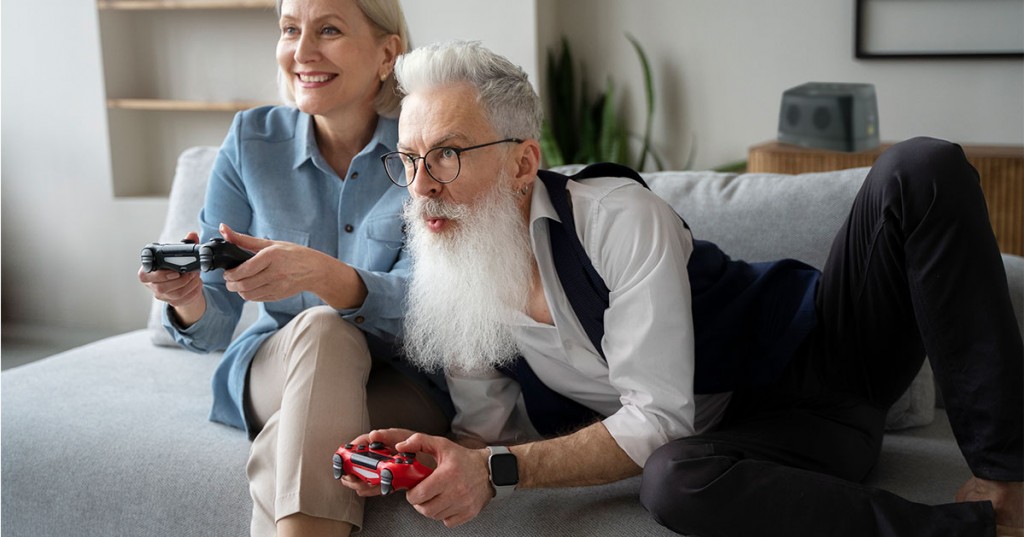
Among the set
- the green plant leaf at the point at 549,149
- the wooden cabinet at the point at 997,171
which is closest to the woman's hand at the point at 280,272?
the wooden cabinet at the point at 997,171

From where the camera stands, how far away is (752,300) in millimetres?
1819

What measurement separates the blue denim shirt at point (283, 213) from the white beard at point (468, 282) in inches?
4.6

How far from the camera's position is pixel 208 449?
1.90m

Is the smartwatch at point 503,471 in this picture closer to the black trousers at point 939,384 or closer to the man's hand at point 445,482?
the man's hand at point 445,482

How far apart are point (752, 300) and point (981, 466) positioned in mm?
466

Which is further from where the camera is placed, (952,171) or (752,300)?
(752,300)

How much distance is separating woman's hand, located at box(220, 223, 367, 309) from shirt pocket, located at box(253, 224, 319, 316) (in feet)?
0.94

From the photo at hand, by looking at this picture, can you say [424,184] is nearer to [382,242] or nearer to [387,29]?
[382,242]

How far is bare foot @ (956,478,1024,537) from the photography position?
1481 millimetres

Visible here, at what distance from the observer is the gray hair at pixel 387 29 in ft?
6.53

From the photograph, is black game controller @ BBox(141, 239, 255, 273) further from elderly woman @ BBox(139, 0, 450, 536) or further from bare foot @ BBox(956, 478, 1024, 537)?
bare foot @ BBox(956, 478, 1024, 537)

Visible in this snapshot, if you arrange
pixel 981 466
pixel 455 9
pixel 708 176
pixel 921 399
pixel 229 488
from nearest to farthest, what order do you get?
pixel 981 466
pixel 229 488
pixel 921 399
pixel 708 176
pixel 455 9

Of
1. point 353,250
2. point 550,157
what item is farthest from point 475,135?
point 550,157

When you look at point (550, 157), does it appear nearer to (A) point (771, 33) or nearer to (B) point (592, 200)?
(A) point (771, 33)
